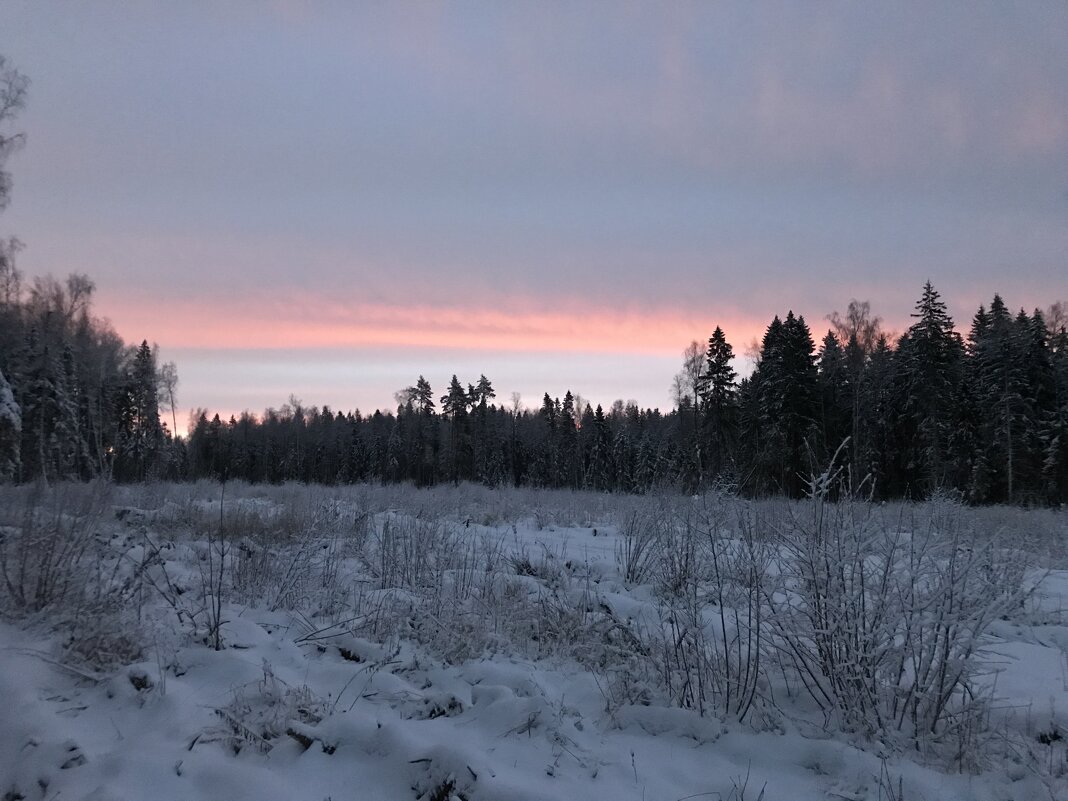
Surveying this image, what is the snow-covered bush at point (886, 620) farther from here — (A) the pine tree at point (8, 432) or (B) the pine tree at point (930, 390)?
(B) the pine tree at point (930, 390)

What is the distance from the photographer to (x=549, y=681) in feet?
14.3

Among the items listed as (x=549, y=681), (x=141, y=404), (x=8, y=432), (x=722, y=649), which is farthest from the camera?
(x=141, y=404)

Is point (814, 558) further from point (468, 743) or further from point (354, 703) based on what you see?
point (354, 703)

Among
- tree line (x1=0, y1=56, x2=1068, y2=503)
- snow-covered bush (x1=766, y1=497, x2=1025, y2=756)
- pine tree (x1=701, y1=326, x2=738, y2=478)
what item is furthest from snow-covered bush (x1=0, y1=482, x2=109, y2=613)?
pine tree (x1=701, y1=326, x2=738, y2=478)

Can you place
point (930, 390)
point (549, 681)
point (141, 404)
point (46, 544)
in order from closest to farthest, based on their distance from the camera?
point (549, 681) < point (46, 544) < point (930, 390) < point (141, 404)

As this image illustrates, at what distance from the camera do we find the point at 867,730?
340cm

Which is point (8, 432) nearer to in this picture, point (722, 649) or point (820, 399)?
point (722, 649)

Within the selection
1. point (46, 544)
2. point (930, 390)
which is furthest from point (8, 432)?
point (930, 390)

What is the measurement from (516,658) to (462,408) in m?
60.0

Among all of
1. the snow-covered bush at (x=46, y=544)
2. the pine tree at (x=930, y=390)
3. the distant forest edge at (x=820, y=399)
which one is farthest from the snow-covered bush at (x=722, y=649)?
the pine tree at (x=930, y=390)

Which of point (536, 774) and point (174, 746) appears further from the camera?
point (174, 746)

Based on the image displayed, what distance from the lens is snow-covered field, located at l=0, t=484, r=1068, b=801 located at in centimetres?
318

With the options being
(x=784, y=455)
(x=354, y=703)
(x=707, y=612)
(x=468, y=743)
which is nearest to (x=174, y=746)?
(x=354, y=703)

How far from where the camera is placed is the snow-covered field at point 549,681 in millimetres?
3178
